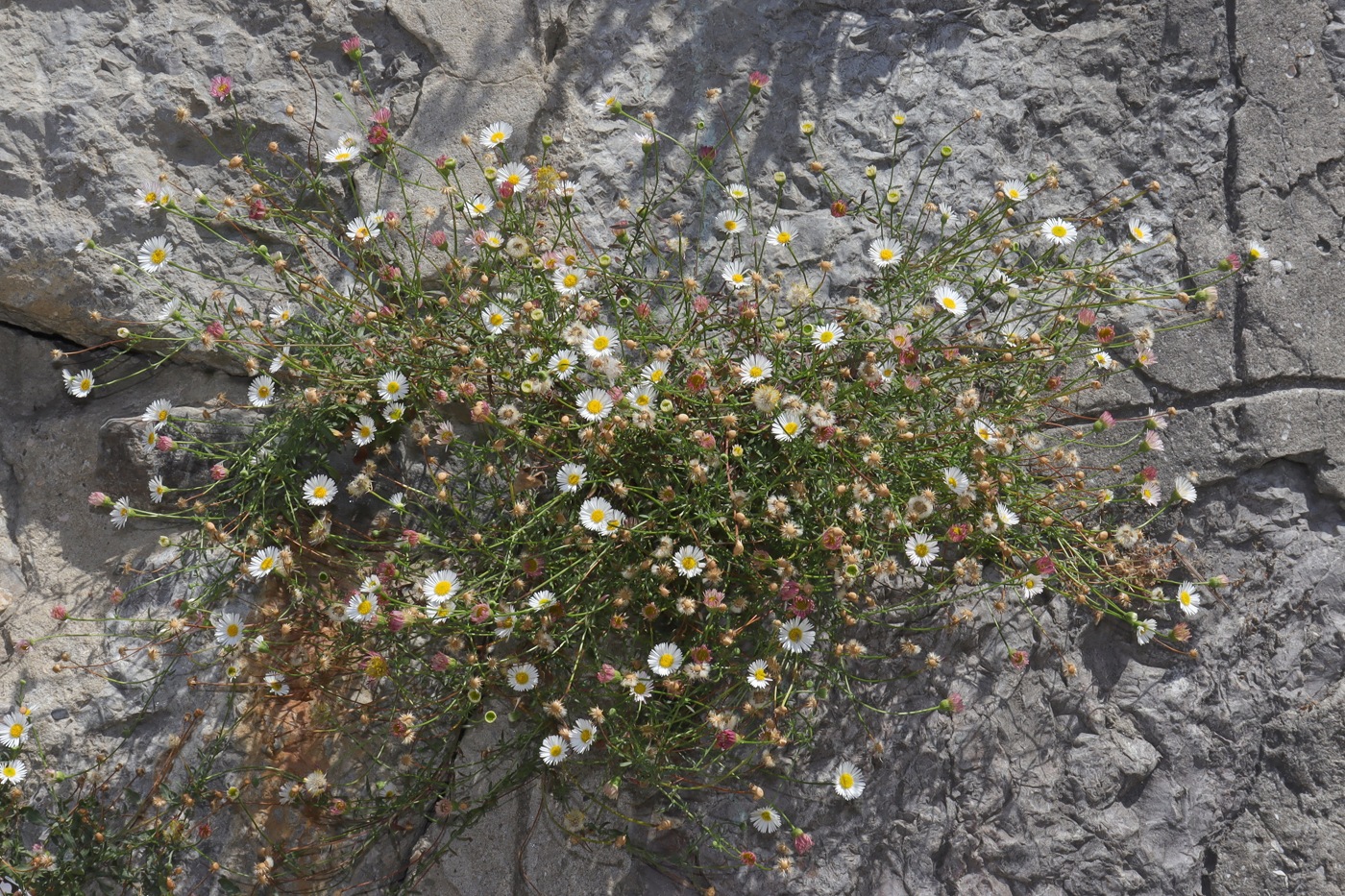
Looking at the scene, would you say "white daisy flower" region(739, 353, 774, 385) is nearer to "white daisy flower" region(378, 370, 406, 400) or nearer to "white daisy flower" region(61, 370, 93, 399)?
"white daisy flower" region(378, 370, 406, 400)

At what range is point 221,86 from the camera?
9.29 feet

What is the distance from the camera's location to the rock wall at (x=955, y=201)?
2.55 meters

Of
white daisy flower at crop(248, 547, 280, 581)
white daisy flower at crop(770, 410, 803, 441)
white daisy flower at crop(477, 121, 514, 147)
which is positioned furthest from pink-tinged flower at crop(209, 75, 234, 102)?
white daisy flower at crop(770, 410, 803, 441)

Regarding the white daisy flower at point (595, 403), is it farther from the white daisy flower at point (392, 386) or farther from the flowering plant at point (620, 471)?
the white daisy flower at point (392, 386)

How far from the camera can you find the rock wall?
8.36 ft

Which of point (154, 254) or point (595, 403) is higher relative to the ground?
point (154, 254)

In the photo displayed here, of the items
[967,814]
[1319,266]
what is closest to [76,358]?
[967,814]

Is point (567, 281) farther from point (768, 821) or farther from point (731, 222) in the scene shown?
point (768, 821)

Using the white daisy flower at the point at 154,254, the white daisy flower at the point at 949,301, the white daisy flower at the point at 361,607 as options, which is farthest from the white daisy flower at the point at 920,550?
the white daisy flower at the point at 154,254

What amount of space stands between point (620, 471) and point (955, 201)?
135 cm

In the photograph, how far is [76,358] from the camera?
3.01m

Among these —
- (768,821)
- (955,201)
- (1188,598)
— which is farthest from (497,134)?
(1188,598)

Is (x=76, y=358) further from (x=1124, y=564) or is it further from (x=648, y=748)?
(x=1124, y=564)

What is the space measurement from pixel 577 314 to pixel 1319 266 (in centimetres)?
216
